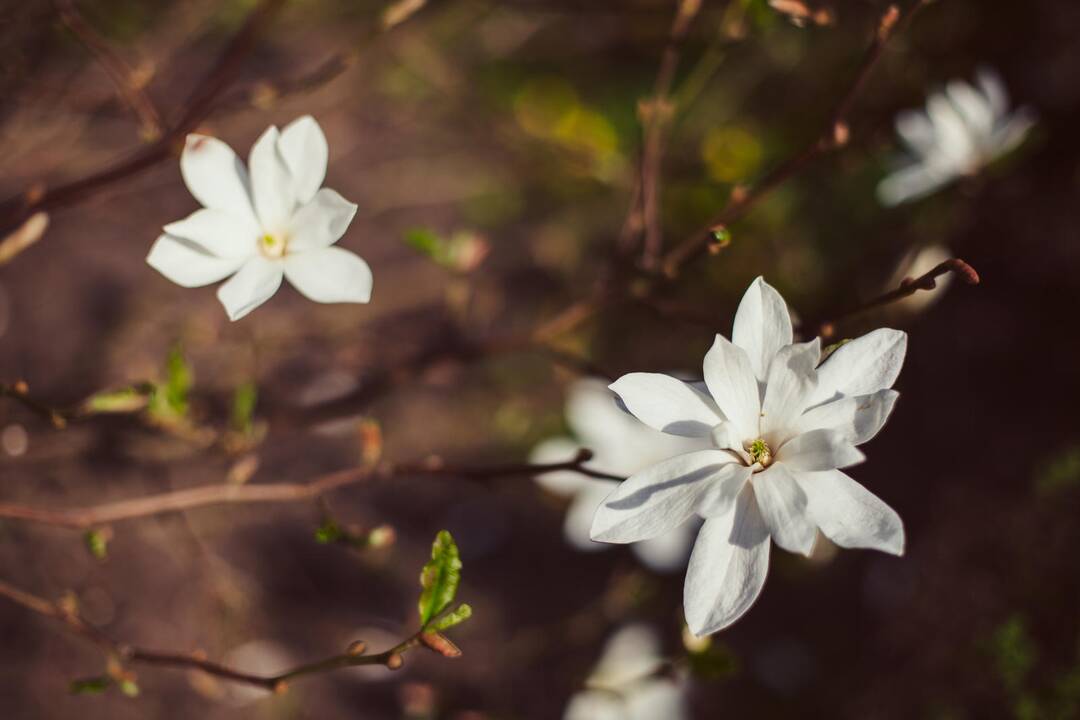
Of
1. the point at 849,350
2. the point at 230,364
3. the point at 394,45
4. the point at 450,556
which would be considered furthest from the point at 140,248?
the point at 849,350

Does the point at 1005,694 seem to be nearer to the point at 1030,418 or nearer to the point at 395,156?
the point at 1030,418

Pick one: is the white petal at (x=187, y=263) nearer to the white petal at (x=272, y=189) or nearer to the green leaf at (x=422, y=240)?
the white petal at (x=272, y=189)

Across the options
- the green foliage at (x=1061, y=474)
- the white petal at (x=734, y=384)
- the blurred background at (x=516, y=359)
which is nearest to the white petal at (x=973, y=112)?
the blurred background at (x=516, y=359)

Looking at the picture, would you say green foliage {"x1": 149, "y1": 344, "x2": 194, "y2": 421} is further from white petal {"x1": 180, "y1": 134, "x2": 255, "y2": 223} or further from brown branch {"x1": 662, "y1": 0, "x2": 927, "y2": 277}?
brown branch {"x1": 662, "y1": 0, "x2": 927, "y2": 277}

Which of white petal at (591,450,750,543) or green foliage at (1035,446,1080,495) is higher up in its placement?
white petal at (591,450,750,543)

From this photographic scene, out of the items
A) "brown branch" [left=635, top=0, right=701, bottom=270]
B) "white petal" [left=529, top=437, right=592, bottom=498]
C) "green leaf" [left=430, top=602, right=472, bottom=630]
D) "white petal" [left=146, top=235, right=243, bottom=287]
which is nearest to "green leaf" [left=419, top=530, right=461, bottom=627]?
"green leaf" [left=430, top=602, right=472, bottom=630]

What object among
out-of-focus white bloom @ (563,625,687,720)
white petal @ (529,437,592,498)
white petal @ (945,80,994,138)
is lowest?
out-of-focus white bloom @ (563,625,687,720)
